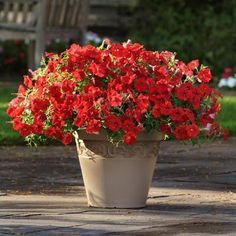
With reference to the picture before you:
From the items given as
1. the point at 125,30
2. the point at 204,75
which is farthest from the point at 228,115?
the point at 125,30

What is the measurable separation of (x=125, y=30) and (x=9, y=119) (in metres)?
8.69

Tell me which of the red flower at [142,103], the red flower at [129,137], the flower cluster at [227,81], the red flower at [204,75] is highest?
the red flower at [204,75]

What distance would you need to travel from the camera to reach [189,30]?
1811 centimetres

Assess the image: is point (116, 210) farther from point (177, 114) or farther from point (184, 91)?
point (184, 91)

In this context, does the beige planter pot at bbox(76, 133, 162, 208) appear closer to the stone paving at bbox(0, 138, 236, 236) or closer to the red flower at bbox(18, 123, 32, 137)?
the stone paving at bbox(0, 138, 236, 236)

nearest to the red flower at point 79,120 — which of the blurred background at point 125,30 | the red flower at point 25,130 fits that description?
the red flower at point 25,130

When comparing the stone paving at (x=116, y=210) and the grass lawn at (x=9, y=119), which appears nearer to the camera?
the stone paving at (x=116, y=210)

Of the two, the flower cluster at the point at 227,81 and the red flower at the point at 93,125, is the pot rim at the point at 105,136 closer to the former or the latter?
the red flower at the point at 93,125

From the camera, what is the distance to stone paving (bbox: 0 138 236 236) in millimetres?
5539

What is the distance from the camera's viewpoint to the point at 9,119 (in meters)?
10.3

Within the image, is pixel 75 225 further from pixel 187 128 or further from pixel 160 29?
pixel 160 29

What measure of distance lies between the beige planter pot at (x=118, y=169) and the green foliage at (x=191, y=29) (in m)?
9.87

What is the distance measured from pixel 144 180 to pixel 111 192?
201 millimetres

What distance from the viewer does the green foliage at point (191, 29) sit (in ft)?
54.1
